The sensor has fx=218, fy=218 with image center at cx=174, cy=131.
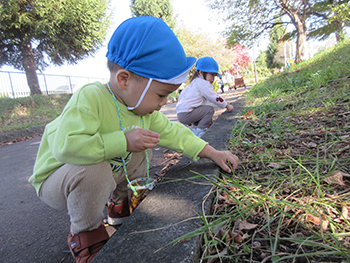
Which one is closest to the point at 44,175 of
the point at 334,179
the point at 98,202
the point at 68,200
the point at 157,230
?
the point at 68,200

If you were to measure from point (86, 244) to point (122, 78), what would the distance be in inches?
35.4

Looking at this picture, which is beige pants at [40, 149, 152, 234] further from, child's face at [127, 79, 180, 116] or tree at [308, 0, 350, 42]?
tree at [308, 0, 350, 42]

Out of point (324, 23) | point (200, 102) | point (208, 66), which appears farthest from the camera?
point (324, 23)

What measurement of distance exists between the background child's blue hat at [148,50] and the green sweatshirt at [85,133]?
268 mm

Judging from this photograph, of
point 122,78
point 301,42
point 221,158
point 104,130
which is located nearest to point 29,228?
point 104,130

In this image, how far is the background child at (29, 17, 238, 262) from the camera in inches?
42.4

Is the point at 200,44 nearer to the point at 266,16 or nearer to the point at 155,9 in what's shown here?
the point at 155,9

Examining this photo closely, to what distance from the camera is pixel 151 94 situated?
4.22 feet

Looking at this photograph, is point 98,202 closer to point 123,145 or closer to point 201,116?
point 123,145

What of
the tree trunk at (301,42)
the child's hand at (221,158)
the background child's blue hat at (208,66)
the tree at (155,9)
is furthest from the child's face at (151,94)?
the tree at (155,9)

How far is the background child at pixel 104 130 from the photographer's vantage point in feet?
3.53

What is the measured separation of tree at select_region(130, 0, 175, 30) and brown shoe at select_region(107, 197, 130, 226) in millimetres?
24412

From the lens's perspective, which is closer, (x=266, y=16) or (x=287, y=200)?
(x=287, y=200)

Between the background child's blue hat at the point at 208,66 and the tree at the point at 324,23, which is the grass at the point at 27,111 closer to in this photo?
the background child's blue hat at the point at 208,66
